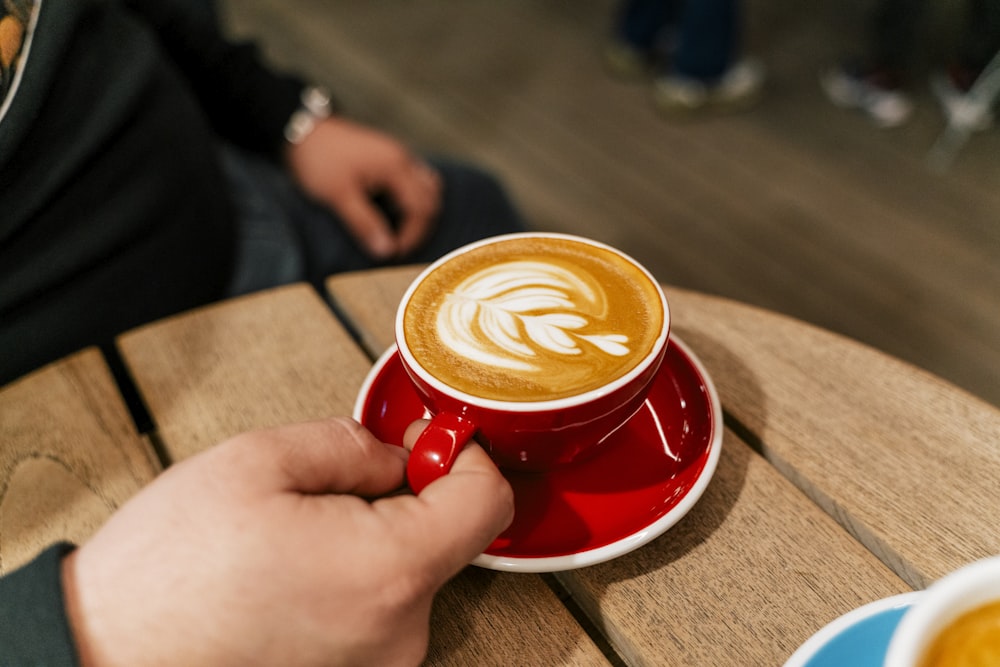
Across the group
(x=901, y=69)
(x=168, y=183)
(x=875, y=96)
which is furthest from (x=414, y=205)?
(x=901, y=69)

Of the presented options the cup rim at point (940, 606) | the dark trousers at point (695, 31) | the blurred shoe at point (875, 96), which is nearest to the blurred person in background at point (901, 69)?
the blurred shoe at point (875, 96)

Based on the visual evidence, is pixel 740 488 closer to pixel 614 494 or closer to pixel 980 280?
pixel 614 494

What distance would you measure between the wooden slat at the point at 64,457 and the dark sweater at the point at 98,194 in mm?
106

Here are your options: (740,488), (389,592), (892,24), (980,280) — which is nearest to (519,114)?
(892,24)

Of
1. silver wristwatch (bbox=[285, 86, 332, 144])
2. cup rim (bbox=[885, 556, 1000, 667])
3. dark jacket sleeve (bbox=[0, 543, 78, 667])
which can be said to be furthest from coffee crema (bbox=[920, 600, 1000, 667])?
silver wristwatch (bbox=[285, 86, 332, 144])

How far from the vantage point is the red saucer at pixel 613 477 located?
46 centimetres

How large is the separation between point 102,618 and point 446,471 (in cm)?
20

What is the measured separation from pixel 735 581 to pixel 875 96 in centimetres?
225

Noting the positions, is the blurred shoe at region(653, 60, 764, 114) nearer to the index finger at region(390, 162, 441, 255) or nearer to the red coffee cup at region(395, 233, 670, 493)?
the index finger at region(390, 162, 441, 255)

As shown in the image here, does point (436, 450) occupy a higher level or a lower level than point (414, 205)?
higher

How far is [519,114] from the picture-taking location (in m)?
2.36

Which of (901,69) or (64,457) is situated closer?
(64,457)

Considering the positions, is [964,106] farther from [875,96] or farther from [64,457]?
[64,457]

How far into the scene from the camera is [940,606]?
321 millimetres
